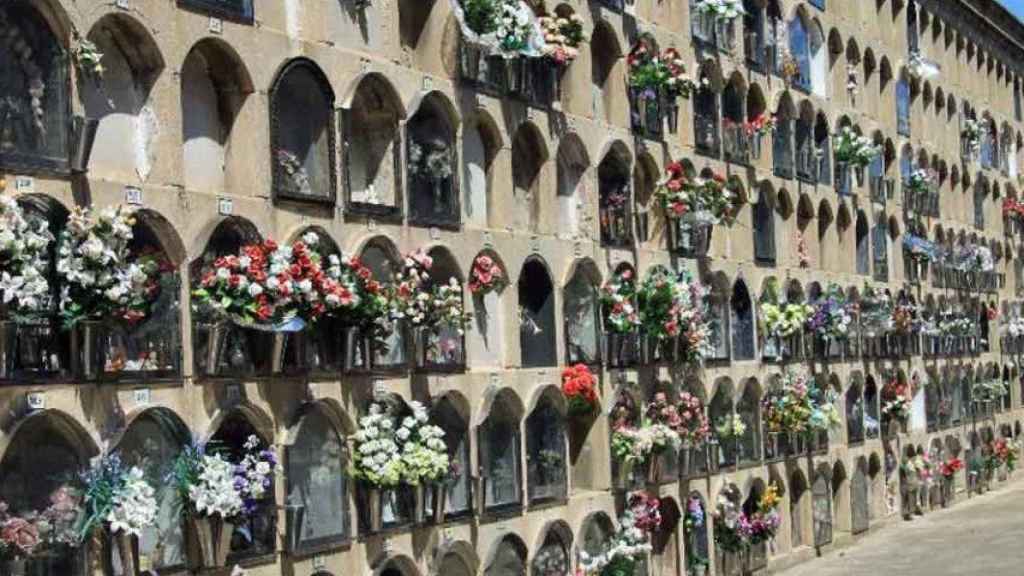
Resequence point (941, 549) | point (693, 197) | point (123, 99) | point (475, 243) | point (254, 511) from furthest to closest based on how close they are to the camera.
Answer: point (941, 549), point (693, 197), point (475, 243), point (254, 511), point (123, 99)

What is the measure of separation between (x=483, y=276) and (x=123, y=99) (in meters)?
3.91

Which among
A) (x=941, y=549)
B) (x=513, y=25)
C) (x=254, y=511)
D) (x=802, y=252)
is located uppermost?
(x=513, y=25)

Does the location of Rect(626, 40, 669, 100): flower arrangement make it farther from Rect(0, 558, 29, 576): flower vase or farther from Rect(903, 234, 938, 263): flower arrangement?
Rect(903, 234, 938, 263): flower arrangement

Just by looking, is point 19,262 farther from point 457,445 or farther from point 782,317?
point 782,317

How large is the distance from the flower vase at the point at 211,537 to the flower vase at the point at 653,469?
21.1ft

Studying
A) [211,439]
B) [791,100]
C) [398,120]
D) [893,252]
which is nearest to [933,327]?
[893,252]

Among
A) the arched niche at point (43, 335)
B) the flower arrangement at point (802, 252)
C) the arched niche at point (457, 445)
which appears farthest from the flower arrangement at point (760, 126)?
the arched niche at point (43, 335)

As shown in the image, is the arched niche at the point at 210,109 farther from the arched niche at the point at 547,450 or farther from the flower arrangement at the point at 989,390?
the flower arrangement at the point at 989,390

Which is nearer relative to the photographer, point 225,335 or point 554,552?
point 225,335

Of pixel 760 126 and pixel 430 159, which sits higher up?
pixel 760 126

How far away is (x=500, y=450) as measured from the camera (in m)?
12.8

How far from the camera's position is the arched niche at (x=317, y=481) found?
1019 cm

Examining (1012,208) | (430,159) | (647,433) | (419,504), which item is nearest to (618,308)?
(647,433)

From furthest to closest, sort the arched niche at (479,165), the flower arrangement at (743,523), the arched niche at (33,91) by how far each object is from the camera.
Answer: the flower arrangement at (743,523) < the arched niche at (479,165) < the arched niche at (33,91)
